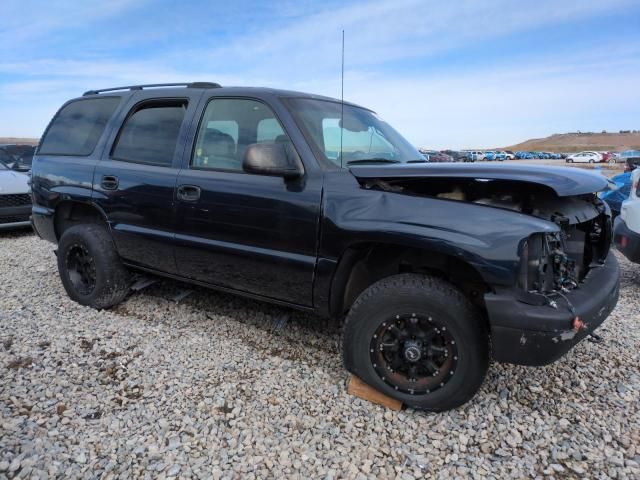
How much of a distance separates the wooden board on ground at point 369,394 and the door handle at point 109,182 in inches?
94.5

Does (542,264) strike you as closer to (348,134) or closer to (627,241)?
(348,134)

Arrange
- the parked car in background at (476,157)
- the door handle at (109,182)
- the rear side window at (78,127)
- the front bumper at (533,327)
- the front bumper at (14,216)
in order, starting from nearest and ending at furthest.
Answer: the front bumper at (533,327) → the door handle at (109,182) → the rear side window at (78,127) → the front bumper at (14,216) → the parked car in background at (476,157)

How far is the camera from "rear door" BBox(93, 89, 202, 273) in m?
3.30

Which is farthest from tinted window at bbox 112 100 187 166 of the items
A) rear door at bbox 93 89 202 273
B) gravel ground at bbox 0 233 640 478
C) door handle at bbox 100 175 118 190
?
gravel ground at bbox 0 233 640 478

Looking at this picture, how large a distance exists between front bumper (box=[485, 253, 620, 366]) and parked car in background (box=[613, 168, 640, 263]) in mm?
2611

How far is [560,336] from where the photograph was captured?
212 centimetres

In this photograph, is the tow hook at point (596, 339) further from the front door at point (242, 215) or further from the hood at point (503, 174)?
the front door at point (242, 215)

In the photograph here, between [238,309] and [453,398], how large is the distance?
7.13ft

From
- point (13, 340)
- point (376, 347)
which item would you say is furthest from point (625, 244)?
point (13, 340)

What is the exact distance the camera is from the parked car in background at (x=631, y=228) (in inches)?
171

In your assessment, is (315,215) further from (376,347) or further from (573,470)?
(573,470)

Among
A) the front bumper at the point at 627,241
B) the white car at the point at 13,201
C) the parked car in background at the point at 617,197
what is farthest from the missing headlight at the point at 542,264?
the white car at the point at 13,201

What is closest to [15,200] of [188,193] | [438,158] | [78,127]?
[78,127]

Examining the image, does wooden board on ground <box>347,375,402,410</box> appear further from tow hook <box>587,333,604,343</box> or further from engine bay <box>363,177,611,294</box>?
tow hook <box>587,333,604,343</box>
